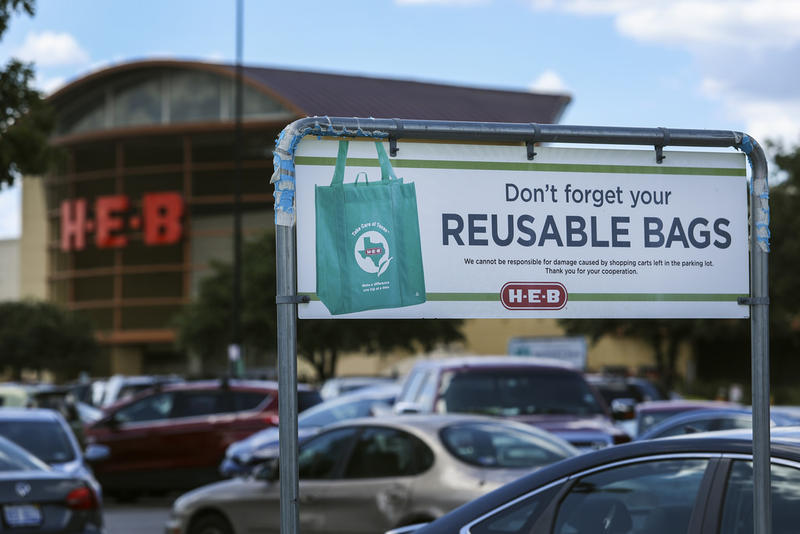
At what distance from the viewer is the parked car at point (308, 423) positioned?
15.9m

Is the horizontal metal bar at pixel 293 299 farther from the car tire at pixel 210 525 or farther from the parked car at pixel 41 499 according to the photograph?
the car tire at pixel 210 525

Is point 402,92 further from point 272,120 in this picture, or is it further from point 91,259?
point 91,259

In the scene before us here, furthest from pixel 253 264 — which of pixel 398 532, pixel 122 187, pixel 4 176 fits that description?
pixel 398 532

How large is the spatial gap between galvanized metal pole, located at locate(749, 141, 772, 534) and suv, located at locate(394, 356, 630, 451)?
9.51 m

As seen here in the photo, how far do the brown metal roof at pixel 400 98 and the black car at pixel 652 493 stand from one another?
183ft

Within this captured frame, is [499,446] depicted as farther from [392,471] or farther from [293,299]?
[293,299]

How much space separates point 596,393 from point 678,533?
9739 millimetres

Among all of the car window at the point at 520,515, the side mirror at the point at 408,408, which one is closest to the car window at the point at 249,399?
the side mirror at the point at 408,408

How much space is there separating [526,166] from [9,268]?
85.5 m

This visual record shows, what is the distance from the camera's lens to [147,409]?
19828 mm

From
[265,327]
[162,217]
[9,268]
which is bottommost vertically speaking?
[265,327]

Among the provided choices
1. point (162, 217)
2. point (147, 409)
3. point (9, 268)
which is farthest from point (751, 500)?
point (9, 268)

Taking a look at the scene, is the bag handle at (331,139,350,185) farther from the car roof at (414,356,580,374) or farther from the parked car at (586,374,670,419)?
the parked car at (586,374,670,419)

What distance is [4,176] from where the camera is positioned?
1441 cm
